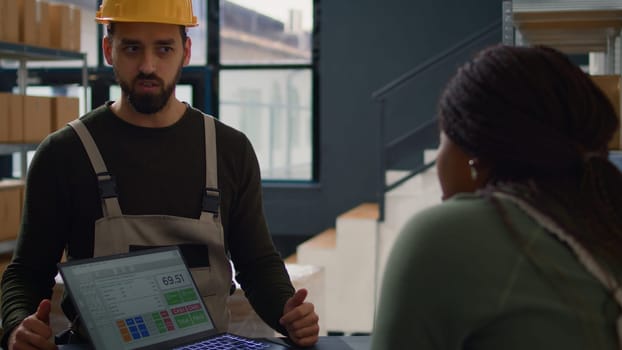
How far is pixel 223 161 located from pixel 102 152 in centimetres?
25

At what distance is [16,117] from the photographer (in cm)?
370

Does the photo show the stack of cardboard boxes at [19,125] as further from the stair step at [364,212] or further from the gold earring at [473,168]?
the gold earring at [473,168]

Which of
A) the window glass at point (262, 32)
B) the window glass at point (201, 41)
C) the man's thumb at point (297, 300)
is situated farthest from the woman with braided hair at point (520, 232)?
the window glass at point (201, 41)

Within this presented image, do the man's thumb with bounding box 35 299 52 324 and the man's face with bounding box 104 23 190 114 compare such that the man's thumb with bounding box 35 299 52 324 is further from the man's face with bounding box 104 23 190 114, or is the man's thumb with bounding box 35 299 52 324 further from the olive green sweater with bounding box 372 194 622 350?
the olive green sweater with bounding box 372 194 622 350

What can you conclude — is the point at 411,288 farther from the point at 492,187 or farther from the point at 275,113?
the point at 275,113

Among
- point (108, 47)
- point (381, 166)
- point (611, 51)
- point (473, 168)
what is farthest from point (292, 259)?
point (473, 168)

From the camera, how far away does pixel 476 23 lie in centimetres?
566

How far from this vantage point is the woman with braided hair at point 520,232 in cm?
82

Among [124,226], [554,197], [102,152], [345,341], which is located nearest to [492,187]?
[554,197]

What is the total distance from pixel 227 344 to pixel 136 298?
16 cm

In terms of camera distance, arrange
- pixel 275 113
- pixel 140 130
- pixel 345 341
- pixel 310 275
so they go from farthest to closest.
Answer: pixel 275 113
pixel 310 275
pixel 140 130
pixel 345 341

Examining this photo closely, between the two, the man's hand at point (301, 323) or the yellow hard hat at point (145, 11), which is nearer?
the man's hand at point (301, 323)

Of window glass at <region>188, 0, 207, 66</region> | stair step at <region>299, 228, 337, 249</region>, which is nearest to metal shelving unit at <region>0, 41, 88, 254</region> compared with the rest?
stair step at <region>299, 228, 337, 249</region>

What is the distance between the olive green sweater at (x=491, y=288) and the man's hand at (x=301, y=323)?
0.53 meters
